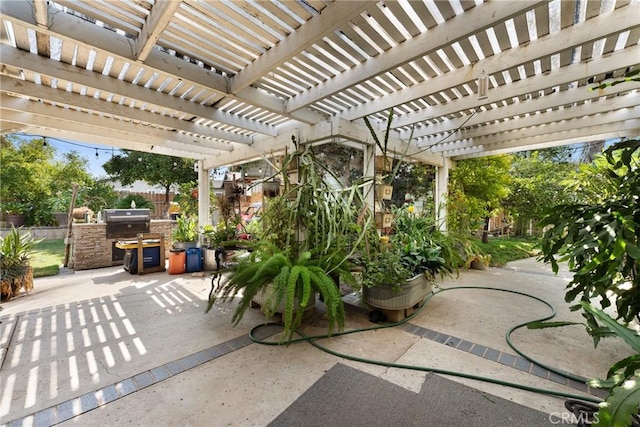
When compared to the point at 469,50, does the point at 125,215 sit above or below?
below

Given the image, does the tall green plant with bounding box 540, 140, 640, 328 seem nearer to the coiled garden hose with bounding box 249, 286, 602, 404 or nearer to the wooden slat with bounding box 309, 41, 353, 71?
the coiled garden hose with bounding box 249, 286, 602, 404

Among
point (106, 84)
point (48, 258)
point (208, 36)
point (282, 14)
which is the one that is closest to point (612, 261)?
point (282, 14)

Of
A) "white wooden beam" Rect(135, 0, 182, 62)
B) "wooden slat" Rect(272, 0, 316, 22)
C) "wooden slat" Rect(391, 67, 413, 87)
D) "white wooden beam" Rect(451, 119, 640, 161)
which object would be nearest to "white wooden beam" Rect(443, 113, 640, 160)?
"white wooden beam" Rect(451, 119, 640, 161)

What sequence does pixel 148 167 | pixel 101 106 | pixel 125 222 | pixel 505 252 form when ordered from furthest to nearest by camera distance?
pixel 148 167 < pixel 505 252 < pixel 125 222 < pixel 101 106

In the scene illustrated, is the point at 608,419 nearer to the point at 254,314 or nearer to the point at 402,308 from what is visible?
the point at 402,308

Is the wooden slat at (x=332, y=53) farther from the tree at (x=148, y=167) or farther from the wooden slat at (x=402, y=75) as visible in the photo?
the tree at (x=148, y=167)

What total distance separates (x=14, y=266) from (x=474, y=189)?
7.83m

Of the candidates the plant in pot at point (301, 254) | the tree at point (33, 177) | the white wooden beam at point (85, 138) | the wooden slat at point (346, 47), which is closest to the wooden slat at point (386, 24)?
the wooden slat at point (346, 47)

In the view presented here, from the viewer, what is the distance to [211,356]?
2.23m

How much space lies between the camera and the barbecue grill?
5555mm

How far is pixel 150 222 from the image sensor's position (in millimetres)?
6141

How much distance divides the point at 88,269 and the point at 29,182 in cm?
494

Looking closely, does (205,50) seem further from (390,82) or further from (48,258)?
(48,258)

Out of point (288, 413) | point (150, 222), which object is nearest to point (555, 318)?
point (288, 413)
